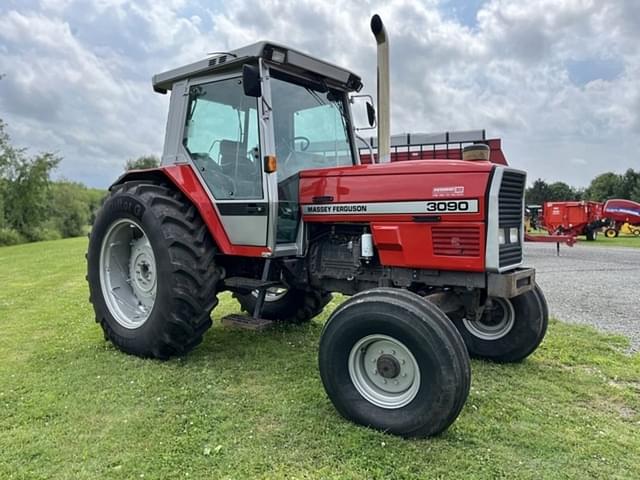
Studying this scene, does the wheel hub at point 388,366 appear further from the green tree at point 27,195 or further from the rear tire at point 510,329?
the green tree at point 27,195

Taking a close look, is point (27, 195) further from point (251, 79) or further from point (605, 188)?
point (605, 188)

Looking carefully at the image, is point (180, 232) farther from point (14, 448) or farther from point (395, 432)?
point (395, 432)

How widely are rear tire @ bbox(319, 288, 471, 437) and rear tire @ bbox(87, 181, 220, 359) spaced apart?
1.36m

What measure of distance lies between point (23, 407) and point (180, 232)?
5.44 ft

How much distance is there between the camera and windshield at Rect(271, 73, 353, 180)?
3.95 m

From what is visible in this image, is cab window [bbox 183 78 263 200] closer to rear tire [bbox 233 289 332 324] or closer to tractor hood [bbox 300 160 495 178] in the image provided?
tractor hood [bbox 300 160 495 178]

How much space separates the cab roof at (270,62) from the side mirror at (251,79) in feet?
1.10

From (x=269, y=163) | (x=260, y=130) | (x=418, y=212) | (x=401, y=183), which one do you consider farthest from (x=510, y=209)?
(x=260, y=130)

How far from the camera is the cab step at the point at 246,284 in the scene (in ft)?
13.1

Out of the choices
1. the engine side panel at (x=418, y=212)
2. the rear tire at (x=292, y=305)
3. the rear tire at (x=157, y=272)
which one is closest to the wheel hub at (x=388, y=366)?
the engine side panel at (x=418, y=212)

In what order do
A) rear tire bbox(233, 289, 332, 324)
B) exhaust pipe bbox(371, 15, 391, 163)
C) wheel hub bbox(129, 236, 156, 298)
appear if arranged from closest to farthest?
exhaust pipe bbox(371, 15, 391, 163)
wheel hub bbox(129, 236, 156, 298)
rear tire bbox(233, 289, 332, 324)

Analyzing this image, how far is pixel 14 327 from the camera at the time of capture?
217 inches

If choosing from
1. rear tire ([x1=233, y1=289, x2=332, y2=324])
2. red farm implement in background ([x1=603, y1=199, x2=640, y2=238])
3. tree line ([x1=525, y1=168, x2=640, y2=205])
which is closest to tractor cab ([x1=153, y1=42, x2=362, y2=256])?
rear tire ([x1=233, y1=289, x2=332, y2=324])

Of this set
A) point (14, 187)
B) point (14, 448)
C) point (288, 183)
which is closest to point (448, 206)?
point (288, 183)
